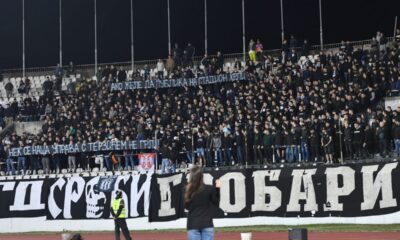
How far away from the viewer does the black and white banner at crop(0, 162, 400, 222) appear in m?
30.4

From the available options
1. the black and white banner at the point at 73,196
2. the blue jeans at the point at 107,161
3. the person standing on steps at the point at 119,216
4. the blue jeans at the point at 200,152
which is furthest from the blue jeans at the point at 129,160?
the person standing on steps at the point at 119,216

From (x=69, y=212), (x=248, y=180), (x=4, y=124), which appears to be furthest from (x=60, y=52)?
(x=248, y=180)

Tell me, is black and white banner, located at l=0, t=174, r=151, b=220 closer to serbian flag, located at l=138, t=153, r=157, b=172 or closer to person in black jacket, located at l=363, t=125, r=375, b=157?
serbian flag, located at l=138, t=153, r=157, b=172

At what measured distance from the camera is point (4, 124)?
52.5 meters

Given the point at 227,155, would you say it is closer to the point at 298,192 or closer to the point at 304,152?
the point at 304,152

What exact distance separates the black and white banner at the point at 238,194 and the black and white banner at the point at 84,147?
21.8ft

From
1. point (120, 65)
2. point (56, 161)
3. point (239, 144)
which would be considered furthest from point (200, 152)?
point (120, 65)

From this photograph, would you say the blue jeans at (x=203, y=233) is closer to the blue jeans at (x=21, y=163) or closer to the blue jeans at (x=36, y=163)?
the blue jeans at (x=36, y=163)

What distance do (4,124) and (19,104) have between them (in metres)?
2.03

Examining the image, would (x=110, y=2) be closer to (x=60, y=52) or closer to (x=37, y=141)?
(x=60, y=52)

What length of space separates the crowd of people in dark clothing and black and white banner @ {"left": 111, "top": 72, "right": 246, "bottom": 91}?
386mm

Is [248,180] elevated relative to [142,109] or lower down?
lower down

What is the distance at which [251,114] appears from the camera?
40344 mm

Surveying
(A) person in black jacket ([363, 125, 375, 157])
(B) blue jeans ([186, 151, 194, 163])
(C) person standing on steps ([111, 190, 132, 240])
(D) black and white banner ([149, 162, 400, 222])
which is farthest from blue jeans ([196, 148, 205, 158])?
(C) person standing on steps ([111, 190, 132, 240])
